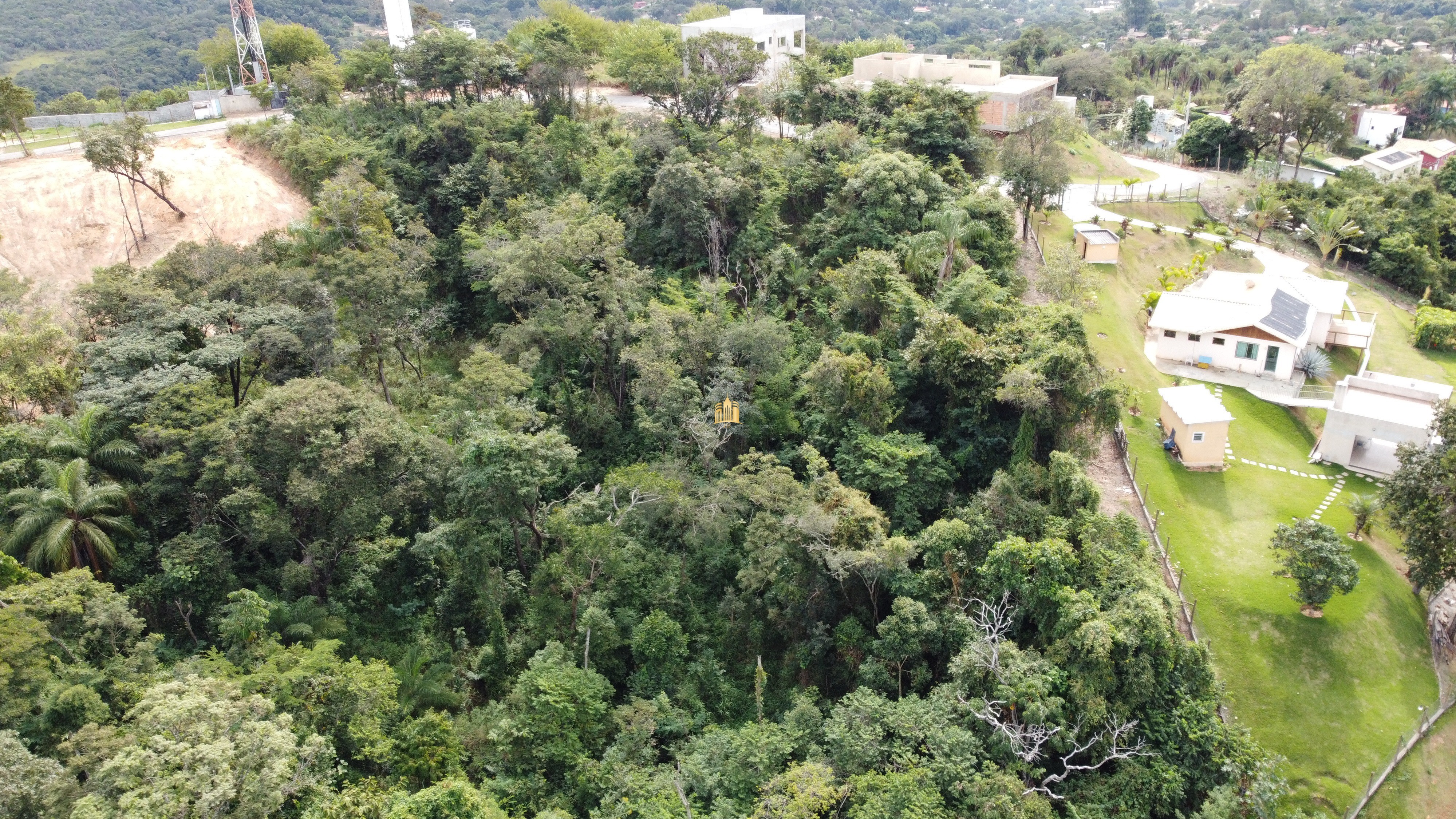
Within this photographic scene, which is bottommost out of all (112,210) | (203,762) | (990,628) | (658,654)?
(658,654)

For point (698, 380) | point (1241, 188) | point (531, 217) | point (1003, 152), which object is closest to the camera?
point (698, 380)

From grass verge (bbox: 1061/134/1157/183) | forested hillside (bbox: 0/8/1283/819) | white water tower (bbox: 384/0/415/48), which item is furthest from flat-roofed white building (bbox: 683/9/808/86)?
forested hillside (bbox: 0/8/1283/819)

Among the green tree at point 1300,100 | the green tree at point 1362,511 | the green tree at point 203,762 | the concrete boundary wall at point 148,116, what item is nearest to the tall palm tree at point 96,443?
the green tree at point 203,762

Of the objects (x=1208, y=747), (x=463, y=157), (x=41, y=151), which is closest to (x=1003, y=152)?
(x=463, y=157)

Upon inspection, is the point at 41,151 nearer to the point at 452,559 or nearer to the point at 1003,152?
the point at 452,559

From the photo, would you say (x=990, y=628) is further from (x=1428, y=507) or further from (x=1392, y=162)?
(x=1392, y=162)

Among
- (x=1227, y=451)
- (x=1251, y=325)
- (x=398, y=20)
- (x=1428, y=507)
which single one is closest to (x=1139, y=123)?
(x=1251, y=325)

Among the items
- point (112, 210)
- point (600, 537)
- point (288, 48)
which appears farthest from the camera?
point (288, 48)
